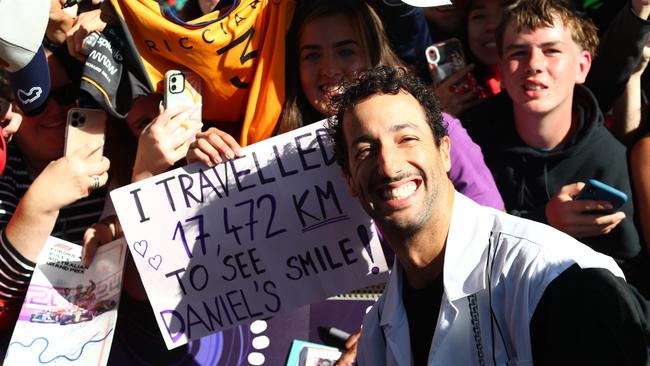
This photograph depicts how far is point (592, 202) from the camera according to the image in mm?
3062

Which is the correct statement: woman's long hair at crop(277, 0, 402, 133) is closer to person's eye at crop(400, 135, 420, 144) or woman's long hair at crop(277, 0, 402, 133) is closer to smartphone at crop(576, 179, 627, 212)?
person's eye at crop(400, 135, 420, 144)

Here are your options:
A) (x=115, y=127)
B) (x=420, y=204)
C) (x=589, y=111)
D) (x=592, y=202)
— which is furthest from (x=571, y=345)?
(x=115, y=127)

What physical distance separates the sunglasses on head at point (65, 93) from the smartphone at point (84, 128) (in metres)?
0.21

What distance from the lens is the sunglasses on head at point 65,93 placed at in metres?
3.51

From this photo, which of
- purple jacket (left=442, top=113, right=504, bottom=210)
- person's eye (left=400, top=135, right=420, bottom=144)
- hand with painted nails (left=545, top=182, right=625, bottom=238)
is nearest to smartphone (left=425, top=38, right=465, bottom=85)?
purple jacket (left=442, top=113, right=504, bottom=210)

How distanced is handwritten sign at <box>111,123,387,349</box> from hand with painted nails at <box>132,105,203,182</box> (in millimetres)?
71

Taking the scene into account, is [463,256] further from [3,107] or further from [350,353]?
[3,107]

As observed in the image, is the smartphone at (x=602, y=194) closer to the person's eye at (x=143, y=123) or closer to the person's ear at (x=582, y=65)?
the person's ear at (x=582, y=65)

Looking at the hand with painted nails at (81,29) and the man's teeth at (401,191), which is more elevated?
the hand with painted nails at (81,29)

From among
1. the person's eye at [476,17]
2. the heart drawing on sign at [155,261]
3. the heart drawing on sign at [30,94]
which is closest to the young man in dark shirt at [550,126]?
the person's eye at [476,17]

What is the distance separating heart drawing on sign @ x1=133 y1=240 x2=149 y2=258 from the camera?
3.20 m

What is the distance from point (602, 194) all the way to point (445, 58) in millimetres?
1089

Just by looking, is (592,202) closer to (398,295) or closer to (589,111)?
(589,111)

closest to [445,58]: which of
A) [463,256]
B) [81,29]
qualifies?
[463,256]
